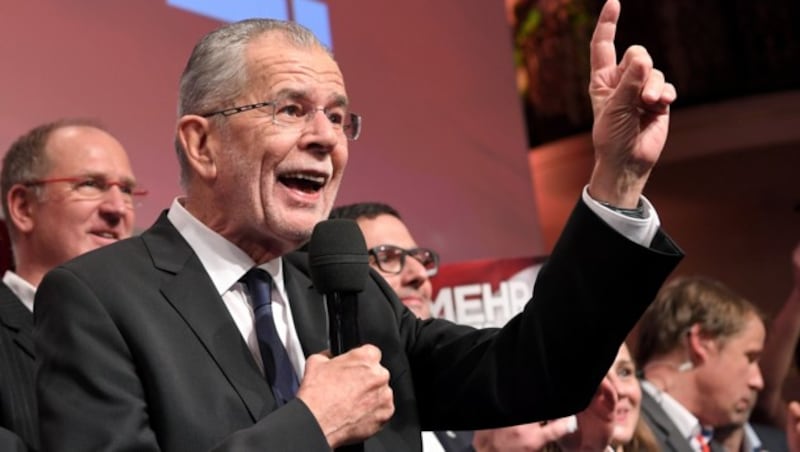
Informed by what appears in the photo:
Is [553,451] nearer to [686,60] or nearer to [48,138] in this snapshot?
[48,138]

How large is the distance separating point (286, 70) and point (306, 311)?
0.42 m

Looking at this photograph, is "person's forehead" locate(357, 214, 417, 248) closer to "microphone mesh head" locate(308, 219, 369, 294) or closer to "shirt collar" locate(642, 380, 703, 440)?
"shirt collar" locate(642, 380, 703, 440)

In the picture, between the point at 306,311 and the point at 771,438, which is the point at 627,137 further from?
the point at 771,438

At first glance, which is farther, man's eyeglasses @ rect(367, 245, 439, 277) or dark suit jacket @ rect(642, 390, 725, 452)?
dark suit jacket @ rect(642, 390, 725, 452)

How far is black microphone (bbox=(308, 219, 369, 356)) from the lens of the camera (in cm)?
196

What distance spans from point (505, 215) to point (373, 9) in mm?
1209

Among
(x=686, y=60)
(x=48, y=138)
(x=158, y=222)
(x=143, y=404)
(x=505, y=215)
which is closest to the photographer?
(x=143, y=404)

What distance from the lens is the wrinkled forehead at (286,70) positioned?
220 centimetres

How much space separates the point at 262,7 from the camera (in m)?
4.40

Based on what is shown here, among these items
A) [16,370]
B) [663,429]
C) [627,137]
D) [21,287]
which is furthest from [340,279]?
[663,429]

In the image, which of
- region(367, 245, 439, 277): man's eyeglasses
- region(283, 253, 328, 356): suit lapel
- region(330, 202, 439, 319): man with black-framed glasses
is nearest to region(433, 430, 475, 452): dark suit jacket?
region(330, 202, 439, 319): man with black-framed glasses

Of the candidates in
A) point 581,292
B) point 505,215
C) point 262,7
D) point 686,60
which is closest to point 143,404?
point 581,292

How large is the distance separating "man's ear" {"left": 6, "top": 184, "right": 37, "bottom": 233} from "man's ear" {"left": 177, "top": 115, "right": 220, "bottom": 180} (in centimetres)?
129

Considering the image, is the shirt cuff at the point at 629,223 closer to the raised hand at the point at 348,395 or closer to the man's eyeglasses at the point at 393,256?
the raised hand at the point at 348,395
